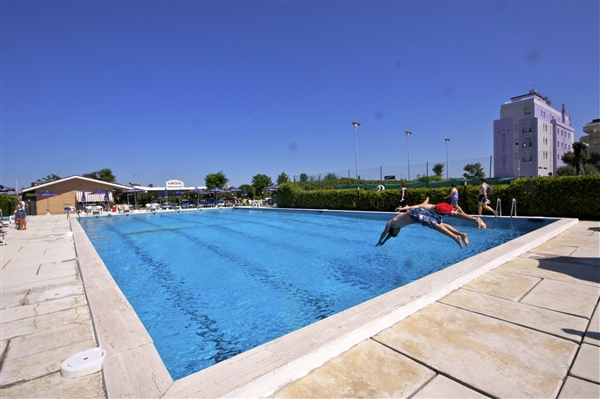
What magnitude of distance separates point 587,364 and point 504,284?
1707mm

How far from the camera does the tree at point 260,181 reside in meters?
56.0

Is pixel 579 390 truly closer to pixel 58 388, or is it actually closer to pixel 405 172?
pixel 58 388

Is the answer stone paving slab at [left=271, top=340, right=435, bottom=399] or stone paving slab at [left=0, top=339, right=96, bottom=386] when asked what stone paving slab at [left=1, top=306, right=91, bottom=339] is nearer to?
stone paving slab at [left=0, top=339, right=96, bottom=386]

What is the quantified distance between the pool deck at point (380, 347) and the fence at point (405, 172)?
1536 cm

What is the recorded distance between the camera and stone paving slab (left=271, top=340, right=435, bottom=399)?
69.2 inches

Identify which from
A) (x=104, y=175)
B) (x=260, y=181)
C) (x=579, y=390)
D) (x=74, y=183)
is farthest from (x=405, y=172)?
(x=104, y=175)

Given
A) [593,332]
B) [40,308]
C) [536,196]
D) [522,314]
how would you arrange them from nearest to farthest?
[593,332] < [522,314] < [40,308] < [536,196]

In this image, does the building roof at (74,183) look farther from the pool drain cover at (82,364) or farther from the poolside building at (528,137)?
the poolside building at (528,137)

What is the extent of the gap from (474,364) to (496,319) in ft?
2.88

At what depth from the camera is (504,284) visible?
3.59 metres

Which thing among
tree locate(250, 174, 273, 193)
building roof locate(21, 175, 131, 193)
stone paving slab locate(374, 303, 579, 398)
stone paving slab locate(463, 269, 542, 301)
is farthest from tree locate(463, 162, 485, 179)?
tree locate(250, 174, 273, 193)

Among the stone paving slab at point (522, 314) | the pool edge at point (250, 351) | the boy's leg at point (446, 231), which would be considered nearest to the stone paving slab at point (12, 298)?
the pool edge at point (250, 351)

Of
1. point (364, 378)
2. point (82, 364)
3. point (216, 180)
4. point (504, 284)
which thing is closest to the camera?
point (364, 378)

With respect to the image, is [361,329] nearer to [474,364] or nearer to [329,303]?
[474,364]
